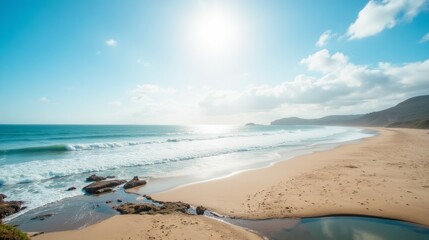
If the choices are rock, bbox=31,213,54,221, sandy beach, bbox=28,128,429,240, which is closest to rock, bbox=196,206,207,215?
sandy beach, bbox=28,128,429,240

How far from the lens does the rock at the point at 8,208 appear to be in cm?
904

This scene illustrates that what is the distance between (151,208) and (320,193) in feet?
24.8

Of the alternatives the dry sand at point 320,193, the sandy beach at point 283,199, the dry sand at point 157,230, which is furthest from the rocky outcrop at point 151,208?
the dry sand at point 320,193

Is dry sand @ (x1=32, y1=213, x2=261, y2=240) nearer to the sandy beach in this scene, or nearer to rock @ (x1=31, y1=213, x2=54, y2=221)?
the sandy beach

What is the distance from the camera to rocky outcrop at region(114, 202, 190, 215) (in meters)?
9.02

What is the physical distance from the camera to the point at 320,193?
1052 centimetres

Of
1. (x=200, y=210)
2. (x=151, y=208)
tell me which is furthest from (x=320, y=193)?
(x=151, y=208)

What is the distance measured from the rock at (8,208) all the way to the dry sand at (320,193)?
571cm

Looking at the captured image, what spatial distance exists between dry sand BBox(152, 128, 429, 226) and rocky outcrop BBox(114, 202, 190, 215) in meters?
0.94

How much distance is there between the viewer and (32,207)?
9930 mm

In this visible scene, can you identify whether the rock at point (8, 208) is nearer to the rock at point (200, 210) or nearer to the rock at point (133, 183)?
the rock at point (133, 183)

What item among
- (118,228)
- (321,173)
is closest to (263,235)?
(118,228)

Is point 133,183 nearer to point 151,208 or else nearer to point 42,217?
point 151,208

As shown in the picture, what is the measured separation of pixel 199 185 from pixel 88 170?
32.4 ft
